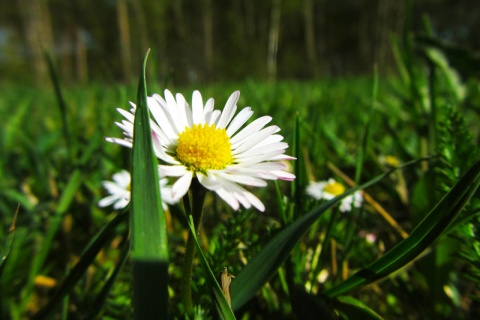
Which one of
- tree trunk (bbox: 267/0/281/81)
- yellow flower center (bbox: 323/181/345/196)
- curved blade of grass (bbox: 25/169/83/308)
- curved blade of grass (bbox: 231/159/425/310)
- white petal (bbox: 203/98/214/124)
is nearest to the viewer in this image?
curved blade of grass (bbox: 231/159/425/310)

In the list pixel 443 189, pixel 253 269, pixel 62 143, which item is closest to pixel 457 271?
pixel 443 189

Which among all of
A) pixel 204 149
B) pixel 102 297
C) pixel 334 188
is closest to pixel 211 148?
pixel 204 149

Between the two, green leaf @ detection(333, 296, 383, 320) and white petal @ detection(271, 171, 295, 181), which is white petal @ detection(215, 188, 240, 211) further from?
green leaf @ detection(333, 296, 383, 320)

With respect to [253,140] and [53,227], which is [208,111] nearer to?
[253,140]

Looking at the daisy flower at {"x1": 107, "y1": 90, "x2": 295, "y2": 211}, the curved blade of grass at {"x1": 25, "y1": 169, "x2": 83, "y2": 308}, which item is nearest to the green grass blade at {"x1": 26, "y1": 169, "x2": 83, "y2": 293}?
the curved blade of grass at {"x1": 25, "y1": 169, "x2": 83, "y2": 308}

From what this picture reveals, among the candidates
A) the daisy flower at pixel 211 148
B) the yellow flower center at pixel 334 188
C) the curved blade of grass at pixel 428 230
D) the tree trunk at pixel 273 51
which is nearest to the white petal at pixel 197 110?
the daisy flower at pixel 211 148

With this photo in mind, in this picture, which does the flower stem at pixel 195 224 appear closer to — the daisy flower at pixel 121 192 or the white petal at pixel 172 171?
the white petal at pixel 172 171

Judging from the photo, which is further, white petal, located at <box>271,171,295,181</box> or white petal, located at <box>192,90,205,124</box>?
white petal, located at <box>192,90,205,124</box>
